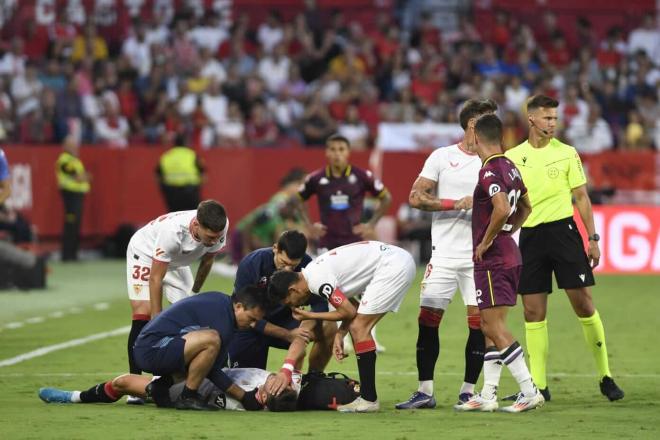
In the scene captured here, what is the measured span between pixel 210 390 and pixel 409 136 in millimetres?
16719

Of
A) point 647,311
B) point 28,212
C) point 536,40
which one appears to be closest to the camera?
point 647,311

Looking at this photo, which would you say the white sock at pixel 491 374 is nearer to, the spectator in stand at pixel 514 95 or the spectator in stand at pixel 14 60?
the spectator in stand at pixel 14 60

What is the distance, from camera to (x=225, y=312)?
10141 mm

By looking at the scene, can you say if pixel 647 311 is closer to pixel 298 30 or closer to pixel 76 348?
pixel 76 348

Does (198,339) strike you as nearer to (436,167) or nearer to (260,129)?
(436,167)

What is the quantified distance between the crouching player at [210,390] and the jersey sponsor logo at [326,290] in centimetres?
70

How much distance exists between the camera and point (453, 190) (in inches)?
432

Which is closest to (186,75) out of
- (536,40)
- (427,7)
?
(427,7)

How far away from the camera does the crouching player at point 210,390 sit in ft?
33.7

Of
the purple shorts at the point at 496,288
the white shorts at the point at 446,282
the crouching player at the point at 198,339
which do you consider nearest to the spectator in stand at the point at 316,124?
the white shorts at the point at 446,282

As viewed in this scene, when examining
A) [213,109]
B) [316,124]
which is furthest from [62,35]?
[316,124]

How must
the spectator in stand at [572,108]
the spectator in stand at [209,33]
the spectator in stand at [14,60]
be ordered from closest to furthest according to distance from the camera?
the spectator in stand at [14,60] → the spectator in stand at [572,108] → the spectator in stand at [209,33]

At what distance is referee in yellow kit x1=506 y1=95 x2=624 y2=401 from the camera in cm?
1117

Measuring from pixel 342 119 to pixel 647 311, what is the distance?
35.4 feet
